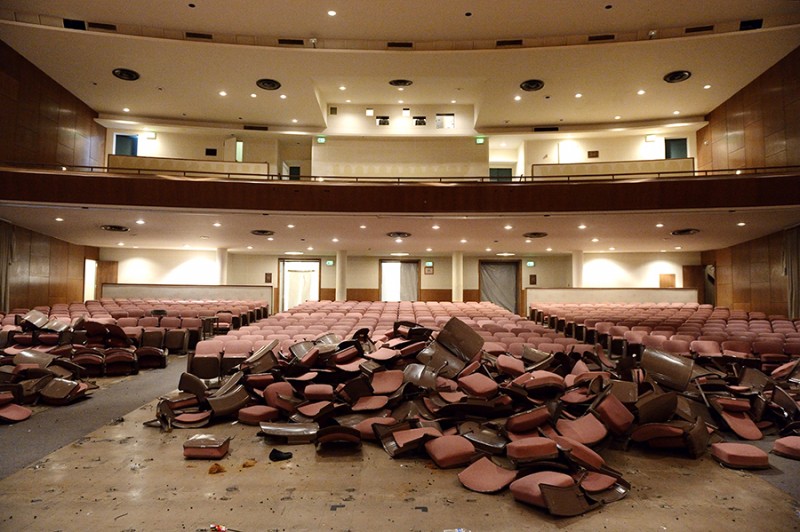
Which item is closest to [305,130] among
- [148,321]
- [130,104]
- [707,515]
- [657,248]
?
[130,104]

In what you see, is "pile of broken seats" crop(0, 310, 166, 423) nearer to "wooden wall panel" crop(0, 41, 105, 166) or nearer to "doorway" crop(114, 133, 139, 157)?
"wooden wall panel" crop(0, 41, 105, 166)

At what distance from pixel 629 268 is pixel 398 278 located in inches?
358

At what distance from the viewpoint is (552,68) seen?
1209 cm

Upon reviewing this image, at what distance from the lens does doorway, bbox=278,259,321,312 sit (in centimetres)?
1892

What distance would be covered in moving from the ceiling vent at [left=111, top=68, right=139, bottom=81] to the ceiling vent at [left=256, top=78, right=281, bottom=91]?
326 centimetres

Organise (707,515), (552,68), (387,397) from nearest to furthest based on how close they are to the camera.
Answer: (707,515) < (387,397) < (552,68)

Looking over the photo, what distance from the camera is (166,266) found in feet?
57.9

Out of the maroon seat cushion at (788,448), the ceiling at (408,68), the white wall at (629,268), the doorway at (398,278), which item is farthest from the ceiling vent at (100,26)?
the white wall at (629,268)

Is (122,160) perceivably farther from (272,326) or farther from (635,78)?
(635,78)

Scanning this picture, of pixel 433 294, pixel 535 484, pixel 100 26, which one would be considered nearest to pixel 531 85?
pixel 433 294

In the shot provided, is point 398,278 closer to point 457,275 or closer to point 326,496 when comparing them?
point 457,275

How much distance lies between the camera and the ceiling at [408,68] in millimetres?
10188

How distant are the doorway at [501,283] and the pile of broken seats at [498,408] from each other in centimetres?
1373

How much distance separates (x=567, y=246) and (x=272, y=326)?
1120 cm
